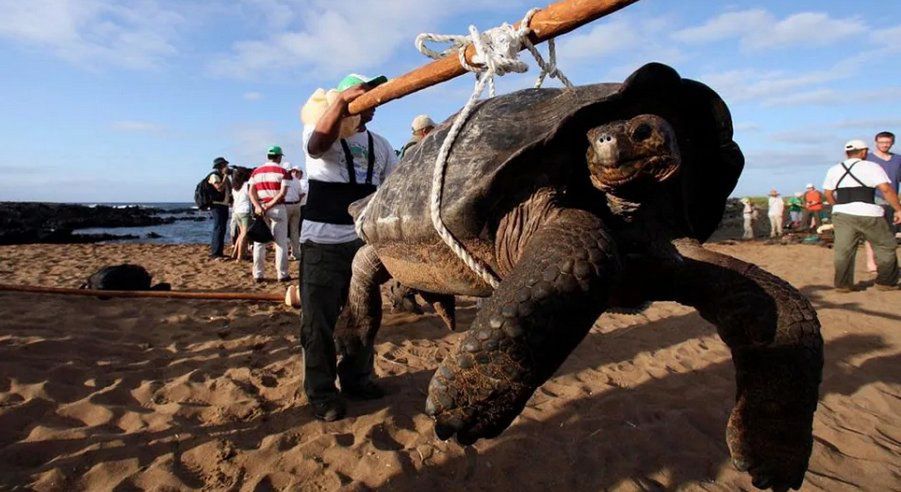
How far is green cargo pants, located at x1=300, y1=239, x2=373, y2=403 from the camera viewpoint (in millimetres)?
3299

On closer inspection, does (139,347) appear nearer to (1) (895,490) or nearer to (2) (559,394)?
(2) (559,394)

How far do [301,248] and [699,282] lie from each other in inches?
97.3

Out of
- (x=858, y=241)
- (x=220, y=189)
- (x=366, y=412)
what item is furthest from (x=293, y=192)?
(x=858, y=241)

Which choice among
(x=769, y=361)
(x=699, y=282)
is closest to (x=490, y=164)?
(x=699, y=282)

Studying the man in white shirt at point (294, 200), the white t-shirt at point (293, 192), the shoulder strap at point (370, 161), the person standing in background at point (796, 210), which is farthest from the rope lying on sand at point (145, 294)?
the person standing in background at point (796, 210)

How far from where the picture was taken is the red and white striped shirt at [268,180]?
7.63 meters

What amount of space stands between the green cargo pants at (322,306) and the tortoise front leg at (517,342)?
6.54 ft

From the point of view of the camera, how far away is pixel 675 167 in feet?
5.42

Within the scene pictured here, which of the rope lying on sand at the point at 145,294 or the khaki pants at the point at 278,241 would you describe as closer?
the rope lying on sand at the point at 145,294

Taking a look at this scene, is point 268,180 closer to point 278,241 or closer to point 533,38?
point 278,241

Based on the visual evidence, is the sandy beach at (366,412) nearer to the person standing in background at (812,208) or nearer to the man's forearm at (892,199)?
the man's forearm at (892,199)

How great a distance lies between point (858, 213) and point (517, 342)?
25.9 ft

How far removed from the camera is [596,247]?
153 centimetres

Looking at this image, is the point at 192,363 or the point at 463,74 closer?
the point at 463,74
